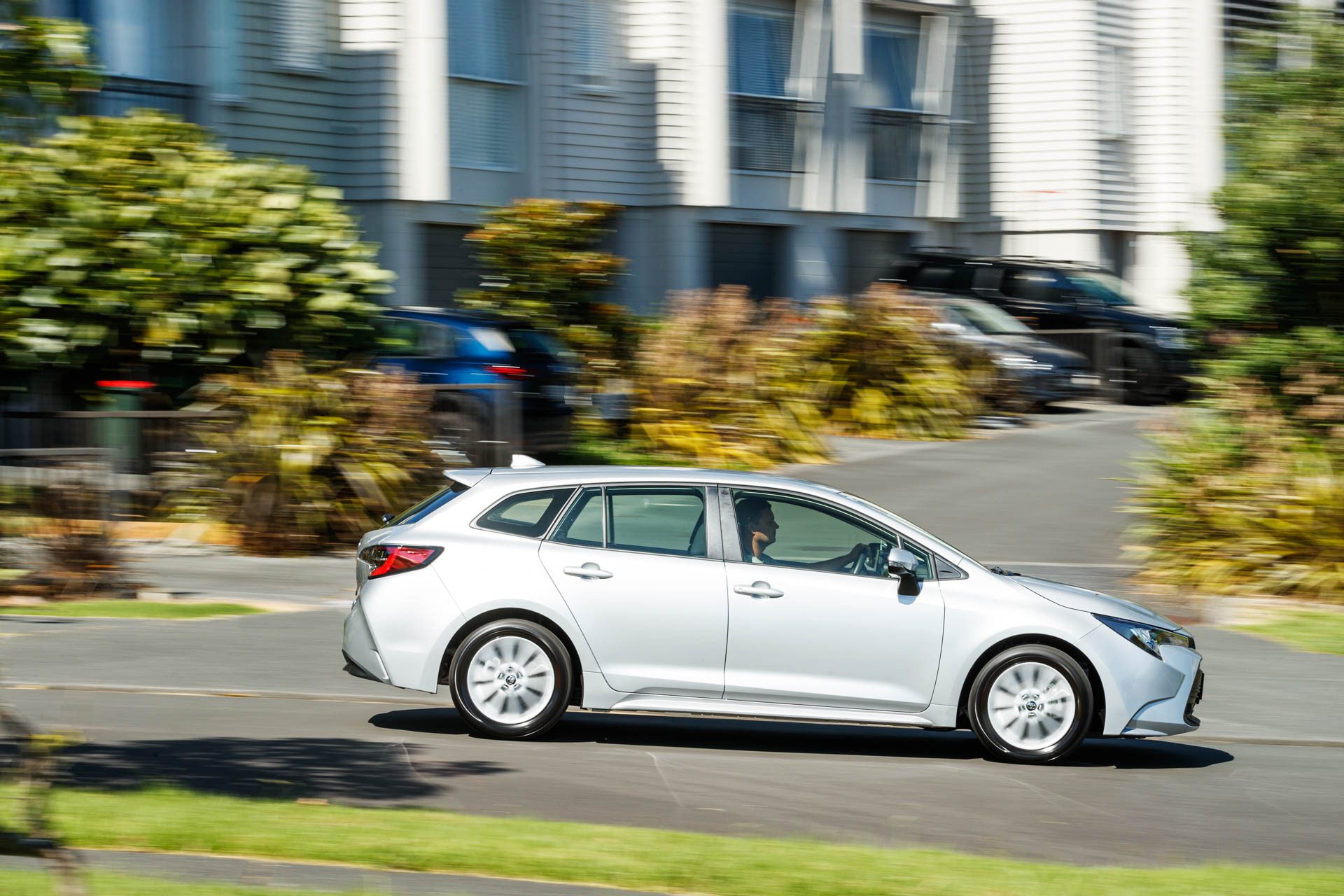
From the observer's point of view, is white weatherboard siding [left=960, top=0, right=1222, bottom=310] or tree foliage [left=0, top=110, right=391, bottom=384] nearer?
tree foliage [left=0, top=110, right=391, bottom=384]

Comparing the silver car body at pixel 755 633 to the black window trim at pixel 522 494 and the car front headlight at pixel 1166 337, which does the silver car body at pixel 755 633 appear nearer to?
the black window trim at pixel 522 494

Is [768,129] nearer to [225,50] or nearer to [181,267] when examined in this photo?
[225,50]

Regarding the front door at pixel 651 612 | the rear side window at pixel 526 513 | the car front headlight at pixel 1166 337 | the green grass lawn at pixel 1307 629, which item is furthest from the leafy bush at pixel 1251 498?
the car front headlight at pixel 1166 337

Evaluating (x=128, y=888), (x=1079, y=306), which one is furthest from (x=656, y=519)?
(x=1079, y=306)

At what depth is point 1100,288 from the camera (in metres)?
26.1

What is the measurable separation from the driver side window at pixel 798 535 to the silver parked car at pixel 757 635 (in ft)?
0.04

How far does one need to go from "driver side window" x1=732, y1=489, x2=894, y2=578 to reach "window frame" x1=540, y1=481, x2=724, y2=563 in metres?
0.12

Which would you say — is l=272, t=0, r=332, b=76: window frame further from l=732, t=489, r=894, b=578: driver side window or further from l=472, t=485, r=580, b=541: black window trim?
l=732, t=489, r=894, b=578: driver side window

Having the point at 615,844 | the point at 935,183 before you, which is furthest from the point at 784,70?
the point at 615,844

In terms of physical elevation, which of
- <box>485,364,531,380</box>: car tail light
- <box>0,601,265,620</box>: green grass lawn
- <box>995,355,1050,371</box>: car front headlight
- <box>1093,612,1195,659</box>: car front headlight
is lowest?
<box>0,601,265,620</box>: green grass lawn

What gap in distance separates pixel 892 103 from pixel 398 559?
71.7 ft

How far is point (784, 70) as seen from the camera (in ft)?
88.9

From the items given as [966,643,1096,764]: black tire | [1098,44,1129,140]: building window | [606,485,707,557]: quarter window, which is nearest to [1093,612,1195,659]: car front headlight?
[966,643,1096,764]: black tire

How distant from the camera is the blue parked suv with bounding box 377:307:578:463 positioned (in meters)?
16.1
